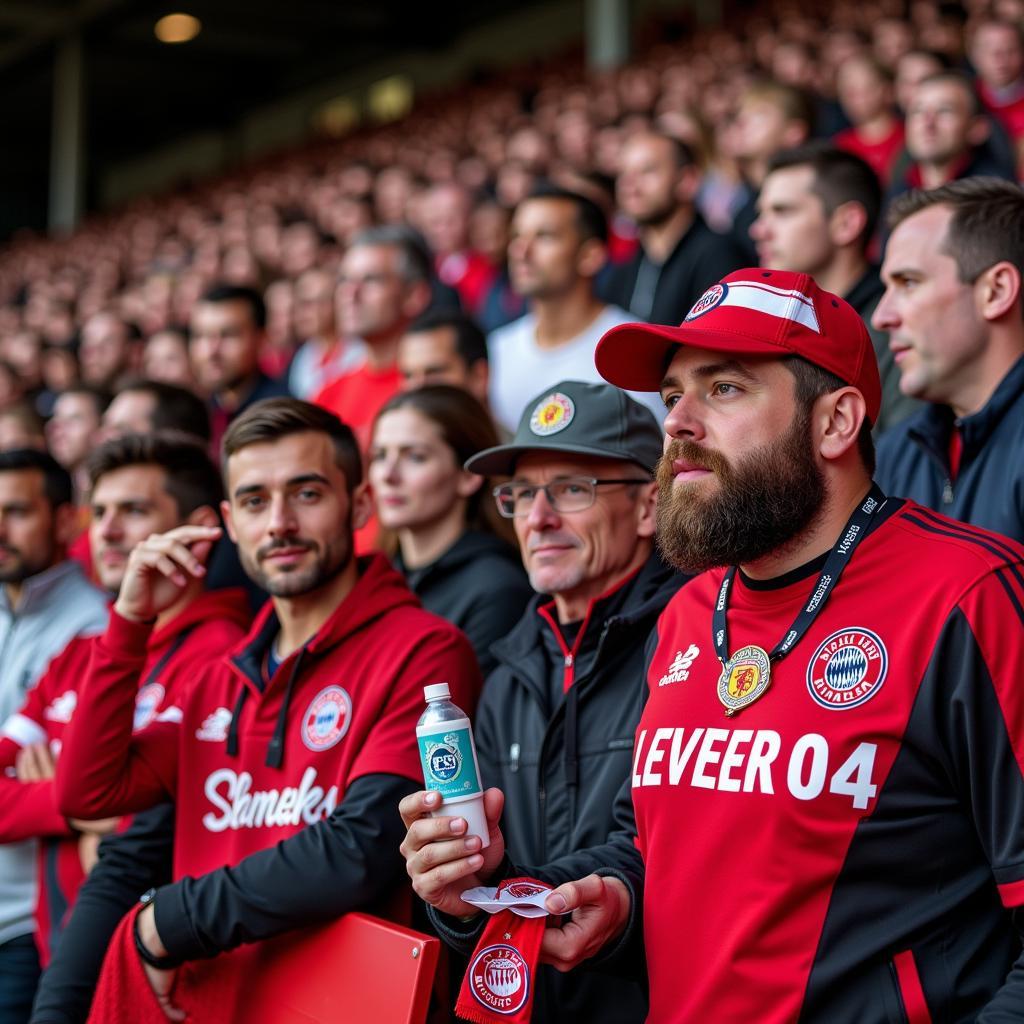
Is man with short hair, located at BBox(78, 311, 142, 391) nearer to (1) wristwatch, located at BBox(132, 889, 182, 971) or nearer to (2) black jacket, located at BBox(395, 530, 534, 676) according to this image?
(2) black jacket, located at BBox(395, 530, 534, 676)

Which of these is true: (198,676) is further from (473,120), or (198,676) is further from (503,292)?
(473,120)

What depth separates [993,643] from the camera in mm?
1819

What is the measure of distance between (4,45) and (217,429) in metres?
22.0

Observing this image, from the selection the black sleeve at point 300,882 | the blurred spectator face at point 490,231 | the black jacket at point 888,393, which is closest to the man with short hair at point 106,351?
the blurred spectator face at point 490,231

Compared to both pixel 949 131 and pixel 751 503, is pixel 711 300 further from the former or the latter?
pixel 949 131

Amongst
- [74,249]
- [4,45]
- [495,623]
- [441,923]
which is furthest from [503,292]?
[4,45]

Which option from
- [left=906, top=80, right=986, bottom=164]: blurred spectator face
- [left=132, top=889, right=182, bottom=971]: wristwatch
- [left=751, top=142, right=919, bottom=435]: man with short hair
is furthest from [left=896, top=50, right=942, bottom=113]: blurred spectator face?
[left=132, top=889, right=182, bottom=971]: wristwatch

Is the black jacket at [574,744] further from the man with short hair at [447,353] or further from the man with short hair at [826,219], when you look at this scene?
the man with short hair at [447,353]

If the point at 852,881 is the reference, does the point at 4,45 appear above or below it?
above

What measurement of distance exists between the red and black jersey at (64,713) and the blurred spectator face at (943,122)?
3727 millimetres

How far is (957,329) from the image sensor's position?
3.00 meters

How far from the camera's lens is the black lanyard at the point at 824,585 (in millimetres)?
1986

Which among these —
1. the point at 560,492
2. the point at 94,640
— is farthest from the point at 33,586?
the point at 560,492

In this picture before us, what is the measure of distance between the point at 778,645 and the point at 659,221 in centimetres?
402
